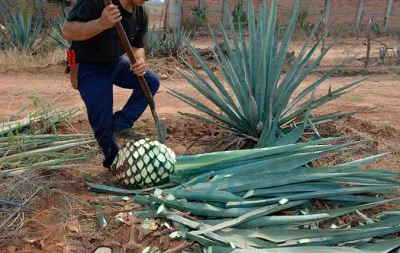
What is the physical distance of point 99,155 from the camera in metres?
2.94

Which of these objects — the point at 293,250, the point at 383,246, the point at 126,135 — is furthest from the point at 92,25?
the point at 383,246

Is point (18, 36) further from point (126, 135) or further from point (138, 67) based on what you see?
point (138, 67)

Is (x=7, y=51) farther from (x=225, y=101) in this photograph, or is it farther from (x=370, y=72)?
(x=370, y=72)

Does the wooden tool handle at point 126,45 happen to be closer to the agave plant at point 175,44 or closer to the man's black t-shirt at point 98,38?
the man's black t-shirt at point 98,38

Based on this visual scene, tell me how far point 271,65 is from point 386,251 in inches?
60.9

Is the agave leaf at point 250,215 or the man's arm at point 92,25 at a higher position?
the man's arm at point 92,25

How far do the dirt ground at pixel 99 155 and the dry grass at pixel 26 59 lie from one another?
1.60 ft

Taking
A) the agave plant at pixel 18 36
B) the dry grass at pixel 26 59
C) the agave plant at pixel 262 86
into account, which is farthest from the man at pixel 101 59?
the agave plant at pixel 18 36

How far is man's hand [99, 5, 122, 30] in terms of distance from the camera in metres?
2.24

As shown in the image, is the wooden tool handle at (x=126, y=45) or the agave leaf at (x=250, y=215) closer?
the agave leaf at (x=250, y=215)

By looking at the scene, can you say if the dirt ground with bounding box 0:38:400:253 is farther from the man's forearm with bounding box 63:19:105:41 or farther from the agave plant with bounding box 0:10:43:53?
the agave plant with bounding box 0:10:43:53

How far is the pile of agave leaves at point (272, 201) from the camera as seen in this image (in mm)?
1830

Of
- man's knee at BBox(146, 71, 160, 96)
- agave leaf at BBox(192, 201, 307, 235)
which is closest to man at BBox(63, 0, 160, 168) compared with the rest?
man's knee at BBox(146, 71, 160, 96)

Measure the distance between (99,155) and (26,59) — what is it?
555 cm
